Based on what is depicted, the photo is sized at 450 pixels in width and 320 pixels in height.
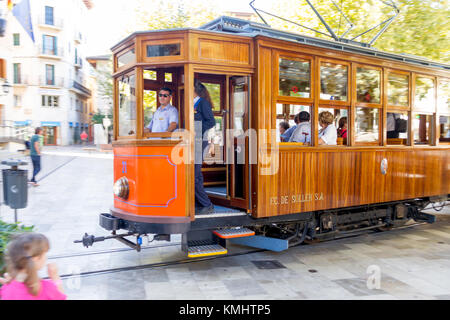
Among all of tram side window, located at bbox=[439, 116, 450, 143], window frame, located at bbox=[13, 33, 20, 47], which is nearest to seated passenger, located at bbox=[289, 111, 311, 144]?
tram side window, located at bbox=[439, 116, 450, 143]

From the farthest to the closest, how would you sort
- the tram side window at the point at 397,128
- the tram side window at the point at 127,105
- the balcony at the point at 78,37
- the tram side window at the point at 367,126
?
1. the balcony at the point at 78,37
2. the tram side window at the point at 397,128
3. the tram side window at the point at 367,126
4. the tram side window at the point at 127,105

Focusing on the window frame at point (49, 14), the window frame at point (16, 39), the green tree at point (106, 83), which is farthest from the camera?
the window frame at point (49, 14)

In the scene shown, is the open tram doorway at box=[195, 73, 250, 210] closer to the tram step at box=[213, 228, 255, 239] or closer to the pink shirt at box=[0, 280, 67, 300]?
the tram step at box=[213, 228, 255, 239]

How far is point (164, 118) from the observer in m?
5.14

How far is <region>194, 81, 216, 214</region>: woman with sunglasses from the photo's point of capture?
16.5ft

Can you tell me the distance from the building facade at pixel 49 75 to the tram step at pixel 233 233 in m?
36.8

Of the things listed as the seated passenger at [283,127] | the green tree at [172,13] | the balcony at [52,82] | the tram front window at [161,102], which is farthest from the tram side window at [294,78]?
the balcony at [52,82]

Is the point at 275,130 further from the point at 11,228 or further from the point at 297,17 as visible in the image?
the point at 297,17

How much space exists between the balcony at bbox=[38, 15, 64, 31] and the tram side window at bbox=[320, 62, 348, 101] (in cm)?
4108

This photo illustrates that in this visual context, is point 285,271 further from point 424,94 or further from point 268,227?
point 424,94

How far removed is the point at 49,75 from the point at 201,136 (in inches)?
1579

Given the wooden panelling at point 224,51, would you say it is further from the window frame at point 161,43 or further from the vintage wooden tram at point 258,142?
the window frame at point 161,43

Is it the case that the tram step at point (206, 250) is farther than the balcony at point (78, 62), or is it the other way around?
the balcony at point (78, 62)

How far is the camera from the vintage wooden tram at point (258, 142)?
4742 millimetres
